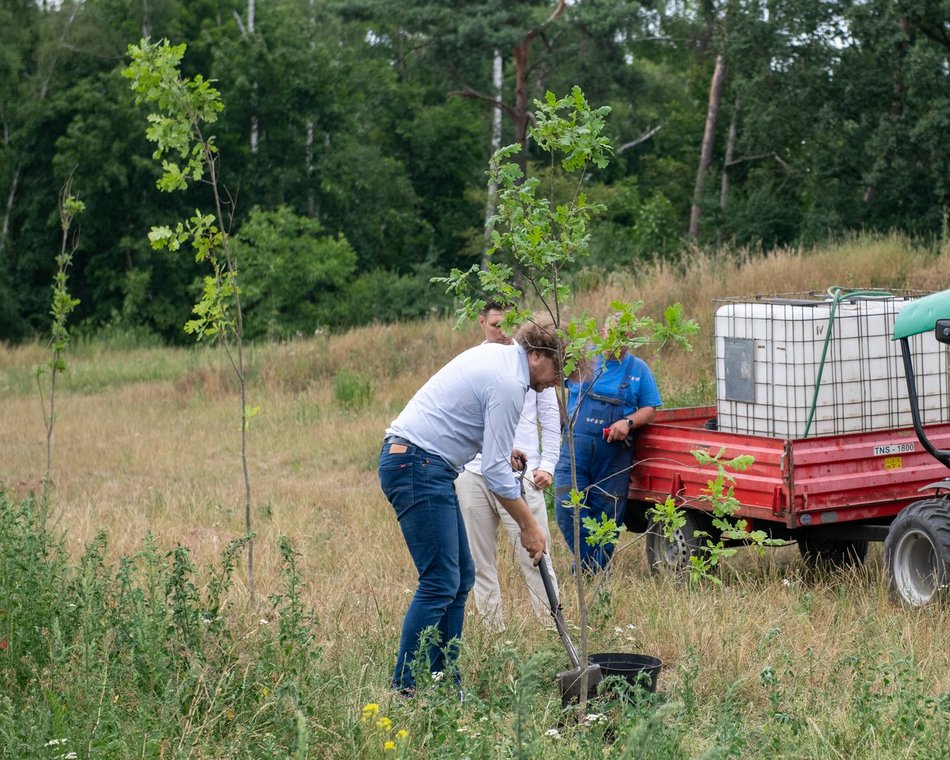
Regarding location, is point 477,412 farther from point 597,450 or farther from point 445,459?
point 597,450

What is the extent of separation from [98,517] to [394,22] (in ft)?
79.9

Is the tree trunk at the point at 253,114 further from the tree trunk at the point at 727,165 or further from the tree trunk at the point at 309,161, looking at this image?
the tree trunk at the point at 727,165

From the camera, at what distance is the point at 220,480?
1323 centimetres

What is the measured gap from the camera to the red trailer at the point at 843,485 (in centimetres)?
687

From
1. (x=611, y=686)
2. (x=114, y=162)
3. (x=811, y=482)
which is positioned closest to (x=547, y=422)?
(x=811, y=482)

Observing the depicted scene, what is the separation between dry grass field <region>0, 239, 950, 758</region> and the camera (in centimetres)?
475

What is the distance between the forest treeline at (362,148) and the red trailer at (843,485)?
63.9ft

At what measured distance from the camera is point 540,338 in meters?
5.48

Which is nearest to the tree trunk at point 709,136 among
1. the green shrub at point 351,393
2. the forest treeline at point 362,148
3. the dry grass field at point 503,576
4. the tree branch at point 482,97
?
the forest treeline at point 362,148

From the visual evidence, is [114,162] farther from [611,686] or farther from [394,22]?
[611,686]

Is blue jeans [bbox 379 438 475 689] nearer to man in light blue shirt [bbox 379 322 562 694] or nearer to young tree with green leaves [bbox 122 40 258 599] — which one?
man in light blue shirt [bbox 379 322 562 694]

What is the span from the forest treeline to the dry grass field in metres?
→ 11.0

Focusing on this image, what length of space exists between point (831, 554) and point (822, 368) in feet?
4.59

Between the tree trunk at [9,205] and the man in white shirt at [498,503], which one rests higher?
the tree trunk at [9,205]
